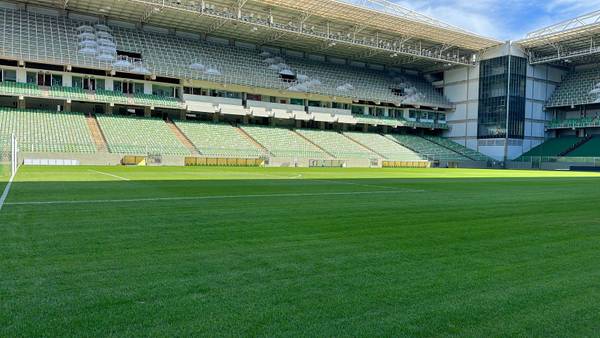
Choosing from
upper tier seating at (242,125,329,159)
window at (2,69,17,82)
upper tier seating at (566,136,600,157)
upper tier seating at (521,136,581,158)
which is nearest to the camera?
window at (2,69,17,82)

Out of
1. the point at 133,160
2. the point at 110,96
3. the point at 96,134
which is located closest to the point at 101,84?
the point at 110,96

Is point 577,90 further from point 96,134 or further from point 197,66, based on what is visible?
point 96,134

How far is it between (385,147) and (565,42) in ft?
90.0

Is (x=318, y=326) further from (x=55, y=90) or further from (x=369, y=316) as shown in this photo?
(x=55, y=90)

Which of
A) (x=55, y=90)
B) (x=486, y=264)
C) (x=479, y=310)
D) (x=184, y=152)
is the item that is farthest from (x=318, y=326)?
(x=55, y=90)

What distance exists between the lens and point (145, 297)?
421 centimetres

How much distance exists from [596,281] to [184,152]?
40.3m

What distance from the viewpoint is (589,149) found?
59875 millimetres

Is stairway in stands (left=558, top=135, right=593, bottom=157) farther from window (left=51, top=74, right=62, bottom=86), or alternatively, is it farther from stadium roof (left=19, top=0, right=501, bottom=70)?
window (left=51, top=74, right=62, bottom=86)

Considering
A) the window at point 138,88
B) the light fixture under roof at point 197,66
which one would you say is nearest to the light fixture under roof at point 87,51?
the window at point 138,88

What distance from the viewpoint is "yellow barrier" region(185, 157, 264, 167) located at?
137ft

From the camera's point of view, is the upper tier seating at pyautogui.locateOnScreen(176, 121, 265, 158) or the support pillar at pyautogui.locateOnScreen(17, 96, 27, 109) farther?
the support pillar at pyautogui.locateOnScreen(17, 96, 27, 109)

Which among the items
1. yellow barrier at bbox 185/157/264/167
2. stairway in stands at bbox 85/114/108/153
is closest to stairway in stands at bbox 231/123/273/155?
yellow barrier at bbox 185/157/264/167

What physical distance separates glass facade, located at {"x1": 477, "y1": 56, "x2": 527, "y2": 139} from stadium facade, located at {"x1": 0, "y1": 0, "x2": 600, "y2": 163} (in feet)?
0.52
